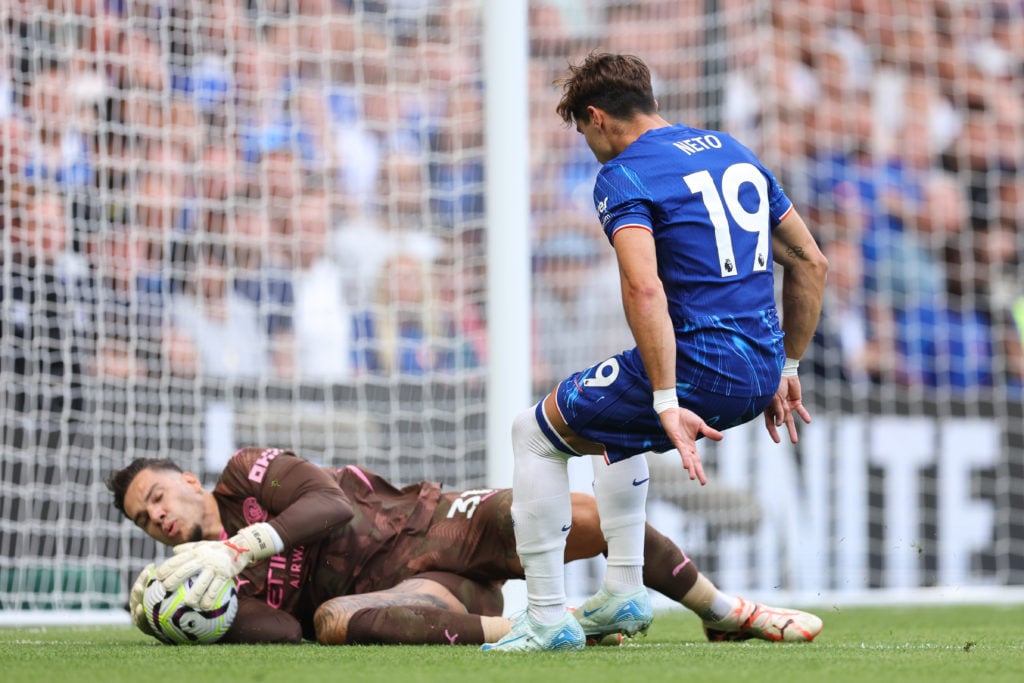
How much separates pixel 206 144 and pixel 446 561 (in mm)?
3575

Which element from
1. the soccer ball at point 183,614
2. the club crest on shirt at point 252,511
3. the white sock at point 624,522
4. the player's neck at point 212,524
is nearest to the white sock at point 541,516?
the white sock at point 624,522

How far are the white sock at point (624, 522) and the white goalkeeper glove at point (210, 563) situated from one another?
920mm

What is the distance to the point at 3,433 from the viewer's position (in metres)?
6.32

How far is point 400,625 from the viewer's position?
3.86 metres

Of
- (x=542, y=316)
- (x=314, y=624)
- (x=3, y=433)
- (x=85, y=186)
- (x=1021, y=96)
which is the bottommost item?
(x=314, y=624)

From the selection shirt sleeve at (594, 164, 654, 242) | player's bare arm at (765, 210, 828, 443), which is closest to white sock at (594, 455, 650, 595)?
player's bare arm at (765, 210, 828, 443)

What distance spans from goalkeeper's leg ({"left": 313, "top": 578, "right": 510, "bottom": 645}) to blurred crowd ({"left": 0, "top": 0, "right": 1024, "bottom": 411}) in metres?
3.00

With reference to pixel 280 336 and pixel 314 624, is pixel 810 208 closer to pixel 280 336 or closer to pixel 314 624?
pixel 280 336

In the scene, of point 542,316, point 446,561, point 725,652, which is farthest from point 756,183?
point 542,316

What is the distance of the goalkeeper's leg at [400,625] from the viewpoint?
3.86m

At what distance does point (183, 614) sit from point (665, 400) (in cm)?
147

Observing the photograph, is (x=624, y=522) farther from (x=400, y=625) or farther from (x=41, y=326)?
(x=41, y=326)

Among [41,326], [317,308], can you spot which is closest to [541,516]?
[41,326]

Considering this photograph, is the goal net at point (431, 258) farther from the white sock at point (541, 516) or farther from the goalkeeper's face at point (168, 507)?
the white sock at point (541, 516)
